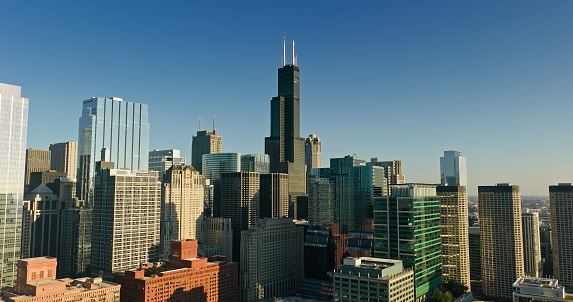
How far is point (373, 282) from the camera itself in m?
118

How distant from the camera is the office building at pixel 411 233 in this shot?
145500 millimetres

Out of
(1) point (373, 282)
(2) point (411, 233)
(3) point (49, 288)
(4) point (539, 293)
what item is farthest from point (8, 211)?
(4) point (539, 293)

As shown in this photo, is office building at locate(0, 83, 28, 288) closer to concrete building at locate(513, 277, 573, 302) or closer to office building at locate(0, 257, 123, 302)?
office building at locate(0, 257, 123, 302)

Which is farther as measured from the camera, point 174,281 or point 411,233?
point 174,281

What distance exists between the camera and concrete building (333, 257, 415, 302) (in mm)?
A: 116688

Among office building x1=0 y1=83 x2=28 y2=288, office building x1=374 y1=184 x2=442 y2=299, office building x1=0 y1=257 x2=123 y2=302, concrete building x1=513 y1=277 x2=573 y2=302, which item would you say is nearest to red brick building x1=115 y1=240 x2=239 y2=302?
office building x1=0 y1=257 x2=123 y2=302

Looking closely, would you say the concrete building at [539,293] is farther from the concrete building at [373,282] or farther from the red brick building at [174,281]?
the red brick building at [174,281]

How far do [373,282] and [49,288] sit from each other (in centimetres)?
10437

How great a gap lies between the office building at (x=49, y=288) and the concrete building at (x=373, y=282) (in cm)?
8590

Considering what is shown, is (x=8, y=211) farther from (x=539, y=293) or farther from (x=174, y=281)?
(x=539, y=293)

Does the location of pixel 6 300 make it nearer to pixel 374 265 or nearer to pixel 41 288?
pixel 41 288

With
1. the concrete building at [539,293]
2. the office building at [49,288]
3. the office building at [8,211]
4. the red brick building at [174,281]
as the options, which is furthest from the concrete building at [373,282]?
the office building at [8,211]

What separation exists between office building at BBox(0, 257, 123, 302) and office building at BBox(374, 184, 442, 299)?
9832 cm

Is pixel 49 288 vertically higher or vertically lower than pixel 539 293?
lower
